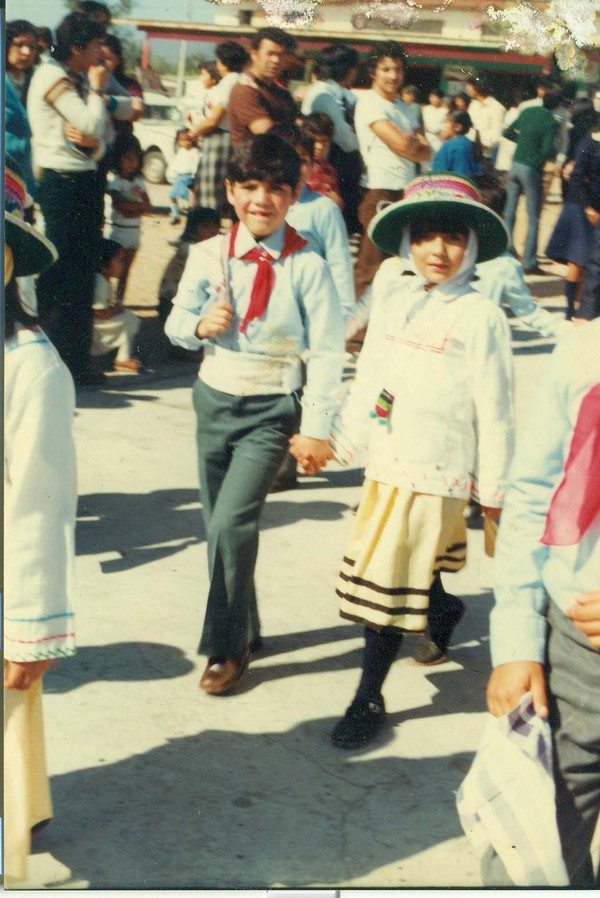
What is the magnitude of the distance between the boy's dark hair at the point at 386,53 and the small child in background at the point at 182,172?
60 cm

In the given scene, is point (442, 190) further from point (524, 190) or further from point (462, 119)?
point (524, 190)

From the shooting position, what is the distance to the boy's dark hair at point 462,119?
12.2 ft

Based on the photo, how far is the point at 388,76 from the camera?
349cm

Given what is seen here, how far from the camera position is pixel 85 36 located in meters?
3.37

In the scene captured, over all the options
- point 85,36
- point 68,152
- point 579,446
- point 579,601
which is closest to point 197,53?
point 85,36

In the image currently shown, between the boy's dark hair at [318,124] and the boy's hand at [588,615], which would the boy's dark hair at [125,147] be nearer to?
the boy's dark hair at [318,124]

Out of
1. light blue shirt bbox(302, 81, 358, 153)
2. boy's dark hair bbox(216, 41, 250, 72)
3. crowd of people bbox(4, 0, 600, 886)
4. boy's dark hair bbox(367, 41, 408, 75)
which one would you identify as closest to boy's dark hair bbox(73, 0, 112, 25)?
crowd of people bbox(4, 0, 600, 886)

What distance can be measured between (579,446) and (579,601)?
12.0 inches

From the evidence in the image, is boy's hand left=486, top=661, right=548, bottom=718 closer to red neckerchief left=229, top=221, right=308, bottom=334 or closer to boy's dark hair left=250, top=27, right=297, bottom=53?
red neckerchief left=229, top=221, right=308, bottom=334

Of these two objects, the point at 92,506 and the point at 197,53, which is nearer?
the point at 197,53

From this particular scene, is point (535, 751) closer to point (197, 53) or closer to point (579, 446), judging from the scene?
point (579, 446)

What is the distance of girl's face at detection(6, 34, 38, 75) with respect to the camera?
3.23 metres

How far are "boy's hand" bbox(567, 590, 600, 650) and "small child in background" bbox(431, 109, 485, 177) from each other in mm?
1722

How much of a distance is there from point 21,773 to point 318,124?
2.33 metres
